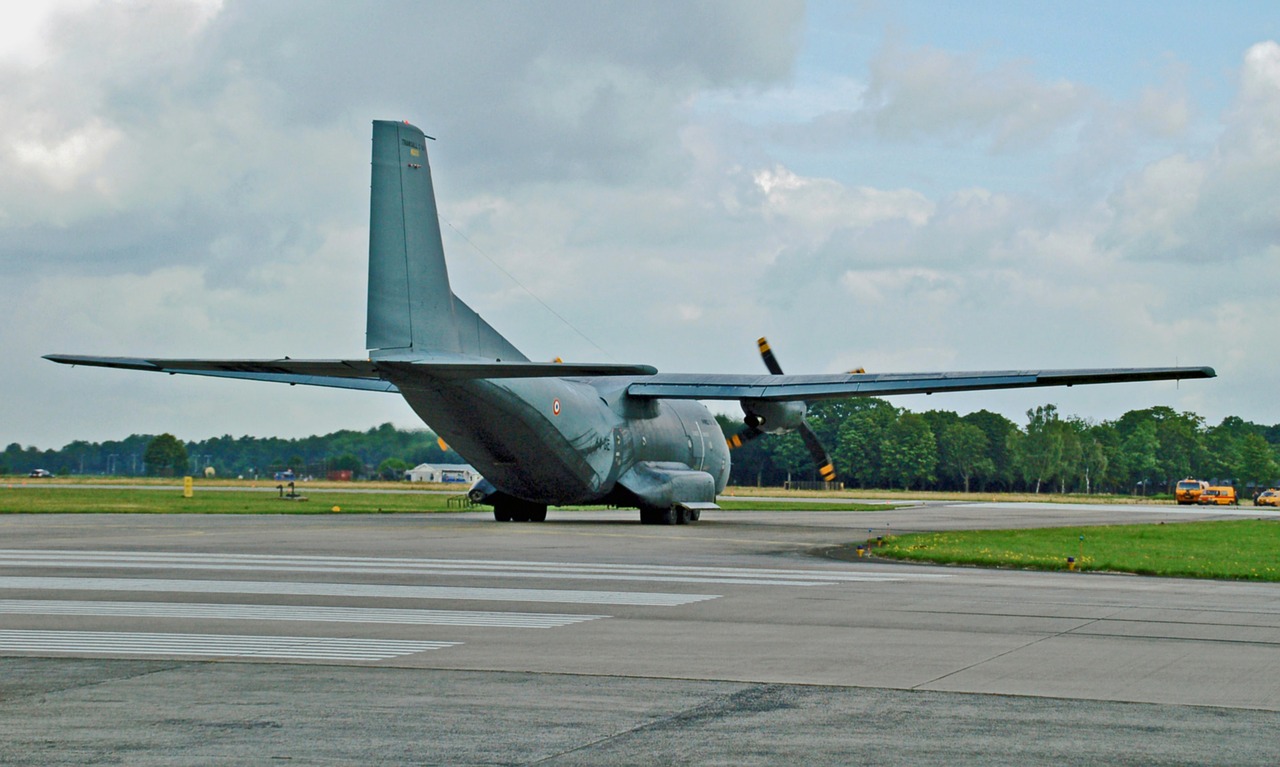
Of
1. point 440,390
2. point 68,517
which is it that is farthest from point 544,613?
point 68,517

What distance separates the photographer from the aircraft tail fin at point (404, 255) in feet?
90.3

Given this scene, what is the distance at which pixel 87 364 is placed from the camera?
33688 millimetres

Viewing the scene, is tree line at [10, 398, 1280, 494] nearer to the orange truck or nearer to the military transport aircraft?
the orange truck

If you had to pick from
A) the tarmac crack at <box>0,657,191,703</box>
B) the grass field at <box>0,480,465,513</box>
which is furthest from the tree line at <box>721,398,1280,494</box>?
the tarmac crack at <box>0,657,191,703</box>

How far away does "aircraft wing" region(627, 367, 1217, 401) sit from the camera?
111 feet

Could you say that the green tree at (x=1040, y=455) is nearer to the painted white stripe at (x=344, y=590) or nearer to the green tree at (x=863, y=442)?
the green tree at (x=863, y=442)

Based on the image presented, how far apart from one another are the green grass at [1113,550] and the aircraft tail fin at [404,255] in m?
11.0

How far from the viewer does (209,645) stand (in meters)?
11.3

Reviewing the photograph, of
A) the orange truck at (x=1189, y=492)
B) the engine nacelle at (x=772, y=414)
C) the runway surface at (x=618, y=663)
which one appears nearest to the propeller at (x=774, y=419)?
the engine nacelle at (x=772, y=414)

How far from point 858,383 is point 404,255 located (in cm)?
1490

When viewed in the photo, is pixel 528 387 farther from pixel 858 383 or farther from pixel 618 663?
pixel 618 663

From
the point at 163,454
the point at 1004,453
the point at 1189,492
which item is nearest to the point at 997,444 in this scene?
the point at 1004,453

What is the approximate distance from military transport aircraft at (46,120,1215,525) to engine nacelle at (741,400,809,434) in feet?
0.16

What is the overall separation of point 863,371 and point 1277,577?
18641 mm
